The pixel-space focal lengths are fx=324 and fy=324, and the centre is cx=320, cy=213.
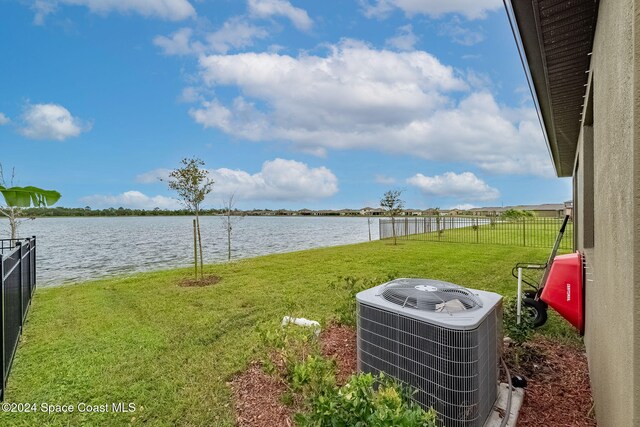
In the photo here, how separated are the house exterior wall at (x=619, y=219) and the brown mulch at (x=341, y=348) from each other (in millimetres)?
1845

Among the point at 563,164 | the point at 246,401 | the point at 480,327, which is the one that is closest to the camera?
the point at 480,327

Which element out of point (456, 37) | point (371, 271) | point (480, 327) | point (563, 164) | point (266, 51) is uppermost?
point (266, 51)

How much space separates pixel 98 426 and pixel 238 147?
16.3m

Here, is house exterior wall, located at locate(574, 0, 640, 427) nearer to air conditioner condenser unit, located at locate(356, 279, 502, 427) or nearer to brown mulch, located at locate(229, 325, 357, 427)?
air conditioner condenser unit, located at locate(356, 279, 502, 427)

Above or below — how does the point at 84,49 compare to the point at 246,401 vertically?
above

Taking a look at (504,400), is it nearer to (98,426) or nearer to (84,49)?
(98,426)

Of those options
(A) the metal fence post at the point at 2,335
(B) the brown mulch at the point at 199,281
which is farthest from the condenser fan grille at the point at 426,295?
(B) the brown mulch at the point at 199,281

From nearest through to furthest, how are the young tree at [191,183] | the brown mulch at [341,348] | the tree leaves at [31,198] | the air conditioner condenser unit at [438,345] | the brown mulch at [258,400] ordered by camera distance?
the air conditioner condenser unit at [438,345] < the brown mulch at [258,400] < the brown mulch at [341,348] < the tree leaves at [31,198] < the young tree at [191,183]

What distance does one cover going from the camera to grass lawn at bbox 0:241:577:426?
9.48 feet

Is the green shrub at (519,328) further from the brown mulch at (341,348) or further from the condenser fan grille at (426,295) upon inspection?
the brown mulch at (341,348)

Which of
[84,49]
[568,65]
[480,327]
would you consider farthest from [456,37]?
[84,49]

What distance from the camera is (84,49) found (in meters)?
9.91

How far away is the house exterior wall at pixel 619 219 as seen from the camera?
1210 mm

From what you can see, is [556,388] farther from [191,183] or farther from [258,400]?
[191,183]
